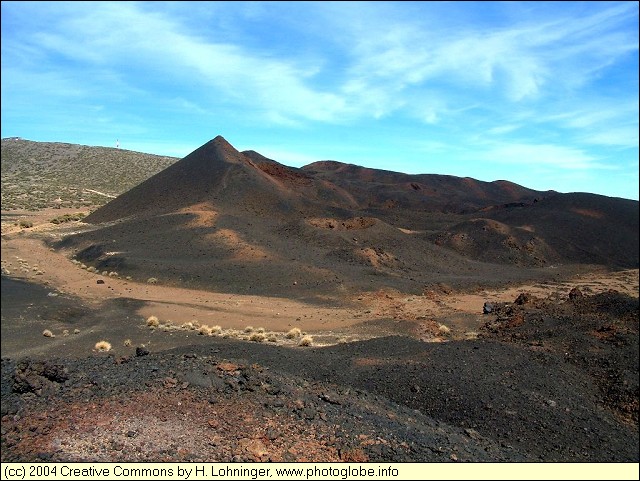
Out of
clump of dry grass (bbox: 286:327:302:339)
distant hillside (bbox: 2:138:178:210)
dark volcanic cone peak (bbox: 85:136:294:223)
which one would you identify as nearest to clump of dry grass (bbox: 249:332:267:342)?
clump of dry grass (bbox: 286:327:302:339)

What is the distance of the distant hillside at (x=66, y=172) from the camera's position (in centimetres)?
6303

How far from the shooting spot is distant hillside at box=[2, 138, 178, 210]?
207 ft

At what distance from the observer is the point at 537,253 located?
47.2 m

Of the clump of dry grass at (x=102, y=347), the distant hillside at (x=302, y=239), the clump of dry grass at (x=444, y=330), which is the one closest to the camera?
the clump of dry grass at (x=102, y=347)

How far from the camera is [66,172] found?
79.4 metres

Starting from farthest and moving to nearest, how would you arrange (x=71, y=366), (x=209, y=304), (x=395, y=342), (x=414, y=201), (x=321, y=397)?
(x=414, y=201)
(x=209, y=304)
(x=395, y=342)
(x=71, y=366)
(x=321, y=397)

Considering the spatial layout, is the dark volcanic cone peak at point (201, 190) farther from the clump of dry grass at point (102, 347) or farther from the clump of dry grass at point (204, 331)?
the clump of dry grass at point (102, 347)

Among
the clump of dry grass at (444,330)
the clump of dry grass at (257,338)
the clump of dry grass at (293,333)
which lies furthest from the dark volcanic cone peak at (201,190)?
the clump of dry grass at (444,330)

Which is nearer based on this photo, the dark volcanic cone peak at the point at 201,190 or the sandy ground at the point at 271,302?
the sandy ground at the point at 271,302

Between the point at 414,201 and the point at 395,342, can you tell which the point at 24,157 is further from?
the point at 395,342

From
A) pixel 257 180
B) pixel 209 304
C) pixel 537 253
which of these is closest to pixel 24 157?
pixel 257 180

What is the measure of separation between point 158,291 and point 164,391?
19501mm

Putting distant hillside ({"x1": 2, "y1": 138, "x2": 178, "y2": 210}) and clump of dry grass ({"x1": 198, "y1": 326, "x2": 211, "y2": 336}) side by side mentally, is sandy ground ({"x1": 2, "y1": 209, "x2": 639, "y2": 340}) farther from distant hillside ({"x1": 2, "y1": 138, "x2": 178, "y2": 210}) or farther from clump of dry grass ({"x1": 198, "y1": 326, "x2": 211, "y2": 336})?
distant hillside ({"x1": 2, "y1": 138, "x2": 178, "y2": 210})

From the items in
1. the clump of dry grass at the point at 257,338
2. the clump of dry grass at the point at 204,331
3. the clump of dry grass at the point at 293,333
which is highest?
the clump of dry grass at the point at 293,333
